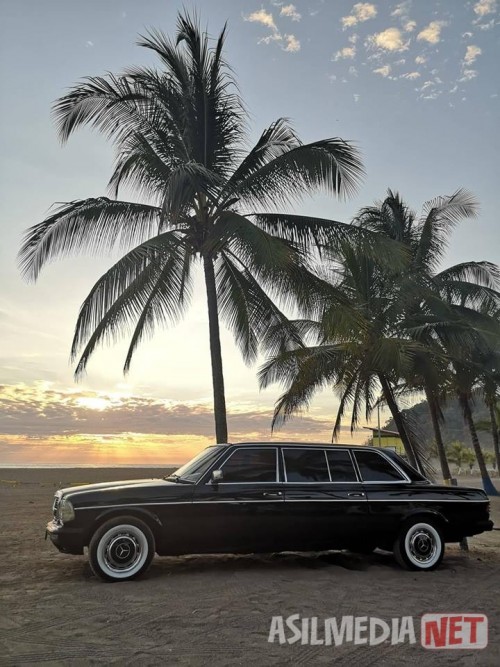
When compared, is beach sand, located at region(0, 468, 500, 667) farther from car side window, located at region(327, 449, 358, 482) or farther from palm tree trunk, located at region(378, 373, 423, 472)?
palm tree trunk, located at region(378, 373, 423, 472)

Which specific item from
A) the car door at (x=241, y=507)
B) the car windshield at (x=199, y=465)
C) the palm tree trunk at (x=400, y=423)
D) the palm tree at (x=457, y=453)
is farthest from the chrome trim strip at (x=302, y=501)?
the palm tree at (x=457, y=453)

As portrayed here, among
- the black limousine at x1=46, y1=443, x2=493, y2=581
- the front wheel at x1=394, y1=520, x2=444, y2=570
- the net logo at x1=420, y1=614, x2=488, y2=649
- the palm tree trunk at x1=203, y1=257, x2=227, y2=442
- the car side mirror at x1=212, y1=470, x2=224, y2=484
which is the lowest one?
the net logo at x1=420, y1=614, x2=488, y2=649

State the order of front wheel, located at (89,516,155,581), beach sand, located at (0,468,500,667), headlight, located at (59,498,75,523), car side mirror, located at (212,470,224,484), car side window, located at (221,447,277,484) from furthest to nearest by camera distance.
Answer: car side window, located at (221,447,277,484) → car side mirror, located at (212,470,224,484) → headlight, located at (59,498,75,523) → front wheel, located at (89,516,155,581) → beach sand, located at (0,468,500,667)

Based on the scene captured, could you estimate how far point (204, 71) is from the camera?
14969 mm

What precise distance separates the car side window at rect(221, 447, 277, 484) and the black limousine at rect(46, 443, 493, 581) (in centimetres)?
1

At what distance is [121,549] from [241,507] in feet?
5.05

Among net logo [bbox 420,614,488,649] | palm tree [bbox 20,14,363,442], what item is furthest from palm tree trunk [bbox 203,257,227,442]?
net logo [bbox 420,614,488,649]

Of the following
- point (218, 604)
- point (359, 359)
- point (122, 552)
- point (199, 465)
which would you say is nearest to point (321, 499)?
point (199, 465)

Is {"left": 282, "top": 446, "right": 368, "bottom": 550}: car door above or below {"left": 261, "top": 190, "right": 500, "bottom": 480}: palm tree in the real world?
below

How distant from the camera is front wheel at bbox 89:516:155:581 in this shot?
7145mm

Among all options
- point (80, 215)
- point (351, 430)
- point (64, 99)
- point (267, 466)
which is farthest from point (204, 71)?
point (351, 430)

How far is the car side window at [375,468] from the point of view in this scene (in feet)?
28.0

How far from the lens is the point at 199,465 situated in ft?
27.0

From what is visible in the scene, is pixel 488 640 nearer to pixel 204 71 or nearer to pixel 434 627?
pixel 434 627
